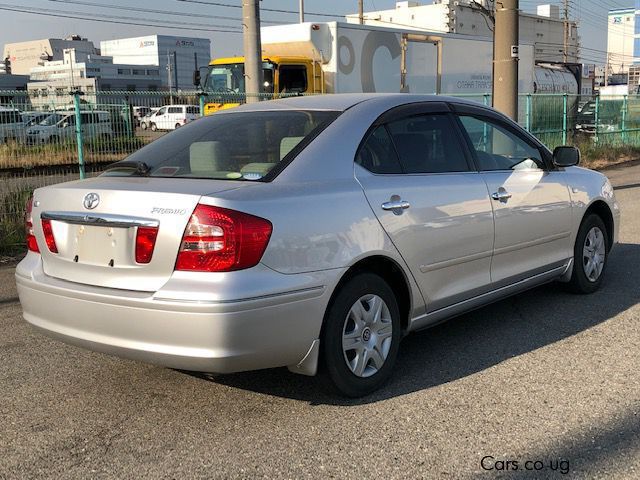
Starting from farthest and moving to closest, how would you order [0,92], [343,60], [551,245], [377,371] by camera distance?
[343,60] → [0,92] → [551,245] → [377,371]

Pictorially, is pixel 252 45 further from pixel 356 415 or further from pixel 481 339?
pixel 356 415

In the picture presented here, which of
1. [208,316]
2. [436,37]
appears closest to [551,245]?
[208,316]

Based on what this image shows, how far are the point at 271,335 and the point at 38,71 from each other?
4347 inches

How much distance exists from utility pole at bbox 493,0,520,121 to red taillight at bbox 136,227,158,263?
8.02m

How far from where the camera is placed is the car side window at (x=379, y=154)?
13.0 feet

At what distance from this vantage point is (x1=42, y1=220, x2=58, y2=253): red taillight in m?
3.69

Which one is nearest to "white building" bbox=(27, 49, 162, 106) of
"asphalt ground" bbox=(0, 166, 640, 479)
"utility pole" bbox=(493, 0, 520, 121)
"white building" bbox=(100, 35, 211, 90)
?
"white building" bbox=(100, 35, 211, 90)

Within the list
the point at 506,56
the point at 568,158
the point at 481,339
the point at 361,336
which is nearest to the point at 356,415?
the point at 361,336

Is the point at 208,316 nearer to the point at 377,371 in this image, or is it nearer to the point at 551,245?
the point at 377,371

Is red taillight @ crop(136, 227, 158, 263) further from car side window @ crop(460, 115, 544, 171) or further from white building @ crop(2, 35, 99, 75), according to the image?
white building @ crop(2, 35, 99, 75)

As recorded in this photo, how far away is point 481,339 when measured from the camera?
4.80 m

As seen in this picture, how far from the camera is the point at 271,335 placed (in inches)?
130

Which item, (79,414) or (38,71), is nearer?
(79,414)

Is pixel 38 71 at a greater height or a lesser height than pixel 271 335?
greater
